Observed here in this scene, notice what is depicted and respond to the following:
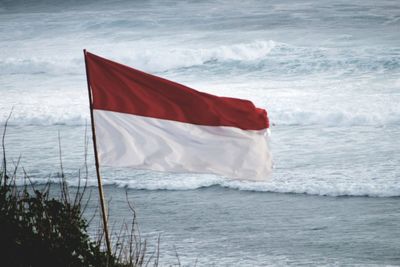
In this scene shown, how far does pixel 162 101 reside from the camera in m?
7.34

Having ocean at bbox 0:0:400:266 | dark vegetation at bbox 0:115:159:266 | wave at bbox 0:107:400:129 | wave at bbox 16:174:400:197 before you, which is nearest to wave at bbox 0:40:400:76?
ocean at bbox 0:0:400:266

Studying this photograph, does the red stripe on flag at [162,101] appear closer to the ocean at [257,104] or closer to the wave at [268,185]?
the ocean at [257,104]

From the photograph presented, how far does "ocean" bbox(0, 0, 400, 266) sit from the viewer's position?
12055 mm

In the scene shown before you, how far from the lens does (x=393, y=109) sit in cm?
2055

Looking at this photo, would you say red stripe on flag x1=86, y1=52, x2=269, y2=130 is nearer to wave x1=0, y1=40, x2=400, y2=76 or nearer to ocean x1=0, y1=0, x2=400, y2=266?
ocean x1=0, y1=0, x2=400, y2=266

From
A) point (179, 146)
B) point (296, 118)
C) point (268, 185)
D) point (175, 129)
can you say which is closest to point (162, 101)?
point (175, 129)

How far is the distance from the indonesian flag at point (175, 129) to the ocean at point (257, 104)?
305cm

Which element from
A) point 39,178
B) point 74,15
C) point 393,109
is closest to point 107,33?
point 74,15

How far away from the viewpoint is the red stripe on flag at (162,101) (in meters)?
7.22

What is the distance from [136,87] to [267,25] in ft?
102

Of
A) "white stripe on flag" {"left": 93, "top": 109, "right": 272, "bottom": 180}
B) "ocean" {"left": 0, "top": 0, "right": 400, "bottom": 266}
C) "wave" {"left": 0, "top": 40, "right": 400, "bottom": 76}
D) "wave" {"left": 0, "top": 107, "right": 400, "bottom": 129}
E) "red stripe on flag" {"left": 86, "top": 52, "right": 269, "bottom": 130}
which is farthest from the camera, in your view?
"wave" {"left": 0, "top": 40, "right": 400, "bottom": 76}

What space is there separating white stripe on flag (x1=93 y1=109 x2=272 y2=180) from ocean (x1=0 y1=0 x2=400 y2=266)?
3035mm

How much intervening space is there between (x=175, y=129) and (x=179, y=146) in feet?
0.48

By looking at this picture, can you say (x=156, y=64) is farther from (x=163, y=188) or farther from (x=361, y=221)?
(x=361, y=221)
